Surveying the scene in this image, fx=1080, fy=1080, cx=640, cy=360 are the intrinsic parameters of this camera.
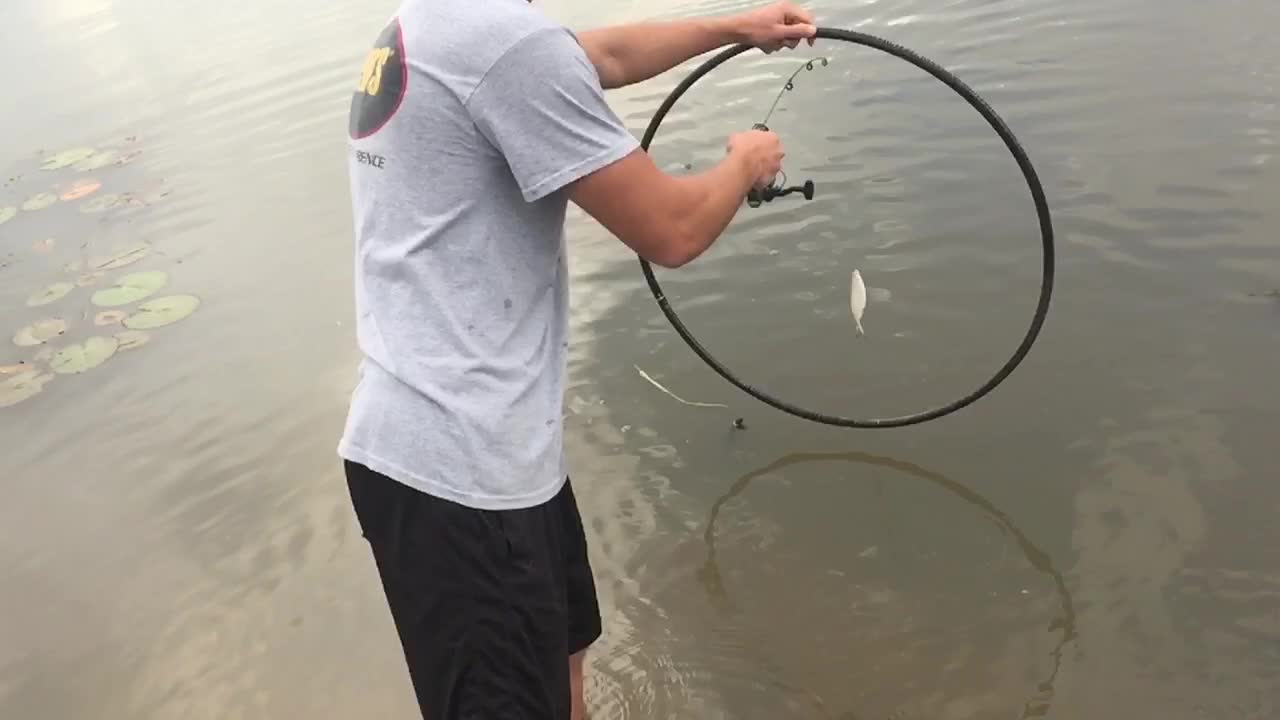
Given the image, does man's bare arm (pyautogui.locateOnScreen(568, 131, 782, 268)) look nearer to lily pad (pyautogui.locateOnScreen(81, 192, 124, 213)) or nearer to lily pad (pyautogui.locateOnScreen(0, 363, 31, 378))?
lily pad (pyautogui.locateOnScreen(0, 363, 31, 378))

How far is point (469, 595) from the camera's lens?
6.27ft

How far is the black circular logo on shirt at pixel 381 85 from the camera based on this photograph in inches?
68.3

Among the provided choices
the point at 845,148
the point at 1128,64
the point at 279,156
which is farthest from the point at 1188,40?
the point at 279,156

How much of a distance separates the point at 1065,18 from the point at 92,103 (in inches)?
277

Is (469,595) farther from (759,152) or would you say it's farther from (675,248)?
(759,152)

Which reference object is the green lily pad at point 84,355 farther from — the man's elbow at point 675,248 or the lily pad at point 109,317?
the man's elbow at point 675,248

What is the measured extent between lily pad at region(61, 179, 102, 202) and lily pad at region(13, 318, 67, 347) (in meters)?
1.63

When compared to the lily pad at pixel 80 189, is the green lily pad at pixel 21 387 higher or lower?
lower

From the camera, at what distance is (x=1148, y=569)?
9.96 ft

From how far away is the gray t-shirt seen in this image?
166 centimetres

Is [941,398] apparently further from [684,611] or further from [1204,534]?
[684,611]

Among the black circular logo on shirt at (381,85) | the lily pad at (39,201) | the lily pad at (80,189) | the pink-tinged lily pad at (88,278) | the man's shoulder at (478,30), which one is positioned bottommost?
the pink-tinged lily pad at (88,278)

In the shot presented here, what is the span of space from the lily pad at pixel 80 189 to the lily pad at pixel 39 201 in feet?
0.25

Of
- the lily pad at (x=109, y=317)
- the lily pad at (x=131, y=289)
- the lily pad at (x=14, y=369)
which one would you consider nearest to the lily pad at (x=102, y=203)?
the lily pad at (x=131, y=289)
